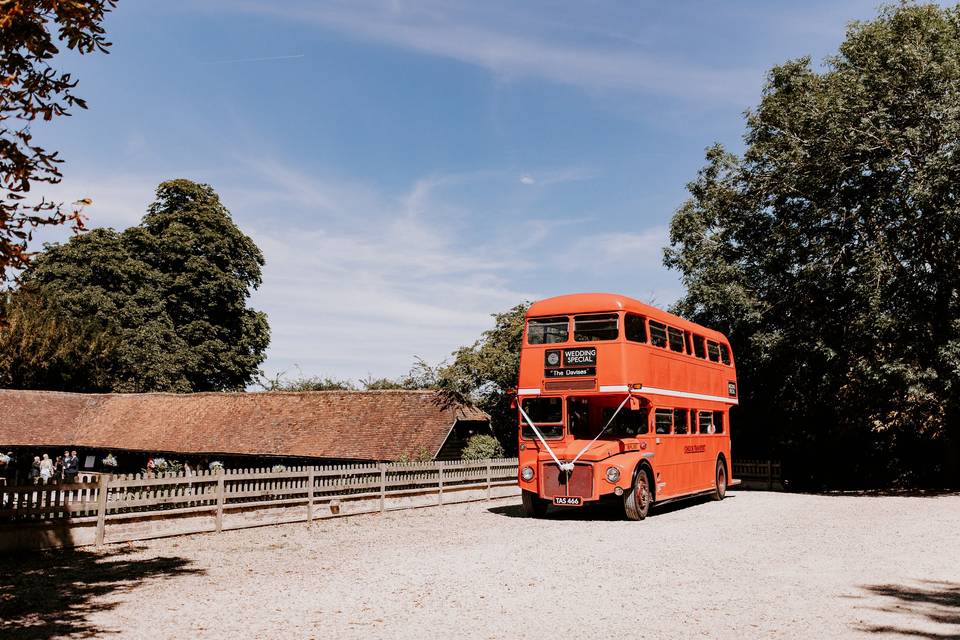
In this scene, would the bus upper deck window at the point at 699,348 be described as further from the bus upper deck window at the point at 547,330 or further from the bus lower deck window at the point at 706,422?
the bus upper deck window at the point at 547,330

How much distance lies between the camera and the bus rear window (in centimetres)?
→ 1688

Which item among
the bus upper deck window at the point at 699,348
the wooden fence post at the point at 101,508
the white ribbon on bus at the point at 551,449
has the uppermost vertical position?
the bus upper deck window at the point at 699,348

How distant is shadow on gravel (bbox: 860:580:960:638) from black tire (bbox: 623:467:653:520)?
718cm

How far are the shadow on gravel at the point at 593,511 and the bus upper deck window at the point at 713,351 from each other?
4.03 metres

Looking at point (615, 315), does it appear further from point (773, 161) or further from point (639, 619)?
point (773, 161)

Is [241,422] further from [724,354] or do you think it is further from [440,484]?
[724,354]

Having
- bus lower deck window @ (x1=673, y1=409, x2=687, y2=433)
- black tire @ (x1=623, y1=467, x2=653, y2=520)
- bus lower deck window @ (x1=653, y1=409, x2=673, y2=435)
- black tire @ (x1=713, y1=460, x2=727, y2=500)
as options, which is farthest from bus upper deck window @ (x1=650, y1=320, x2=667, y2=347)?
black tire @ (x1=713, y1=460, x2=727, y2=500)

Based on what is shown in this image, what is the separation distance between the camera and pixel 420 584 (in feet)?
31.0

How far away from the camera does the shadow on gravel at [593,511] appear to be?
57.1ft

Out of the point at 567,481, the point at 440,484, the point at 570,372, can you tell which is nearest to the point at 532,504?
the point at 567,481

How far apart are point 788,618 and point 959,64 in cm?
2170

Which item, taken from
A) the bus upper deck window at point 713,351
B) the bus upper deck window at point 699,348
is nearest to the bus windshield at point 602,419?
the bus upper deck window at point 699,348

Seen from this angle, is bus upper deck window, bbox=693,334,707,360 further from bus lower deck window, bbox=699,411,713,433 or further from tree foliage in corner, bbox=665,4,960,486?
tree foliage in corner, bbox=665,4,960,486

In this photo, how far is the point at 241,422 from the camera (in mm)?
32531
